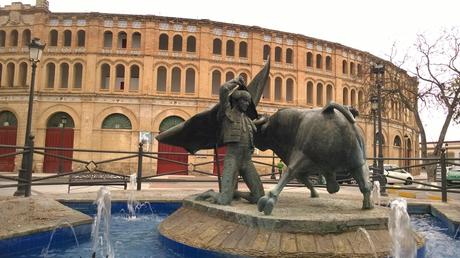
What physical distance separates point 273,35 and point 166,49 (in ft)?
31.9

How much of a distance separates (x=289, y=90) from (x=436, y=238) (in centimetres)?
3108

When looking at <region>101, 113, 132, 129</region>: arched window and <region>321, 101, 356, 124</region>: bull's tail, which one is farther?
<region>101, 113, 132, 129</region>: arched window

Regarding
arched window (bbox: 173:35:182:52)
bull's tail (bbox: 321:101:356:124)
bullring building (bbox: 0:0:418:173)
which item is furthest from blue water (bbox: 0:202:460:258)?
arched window (bbox: 173:35:182:52)

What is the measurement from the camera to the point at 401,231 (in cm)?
454

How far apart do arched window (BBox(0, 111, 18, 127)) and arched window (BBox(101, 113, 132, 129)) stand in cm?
744

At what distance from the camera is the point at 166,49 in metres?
33.8

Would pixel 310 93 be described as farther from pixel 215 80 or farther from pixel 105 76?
pixel 105 76

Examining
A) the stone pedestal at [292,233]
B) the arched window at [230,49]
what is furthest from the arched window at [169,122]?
the stone pedestal at [292,233]

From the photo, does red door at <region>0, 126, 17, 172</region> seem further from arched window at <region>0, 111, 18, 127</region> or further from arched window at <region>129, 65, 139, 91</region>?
arched window at <region>129, 65, 139, 91</region>

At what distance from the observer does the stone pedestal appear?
164 inches

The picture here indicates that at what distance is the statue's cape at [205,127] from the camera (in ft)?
20.4

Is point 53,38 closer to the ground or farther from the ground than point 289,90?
farther from the ground

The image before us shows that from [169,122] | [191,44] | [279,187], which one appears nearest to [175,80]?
[191,44]

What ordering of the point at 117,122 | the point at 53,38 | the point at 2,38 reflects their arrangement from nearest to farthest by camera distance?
the point at 117,122
the point at 53,38
the point at 2,38
